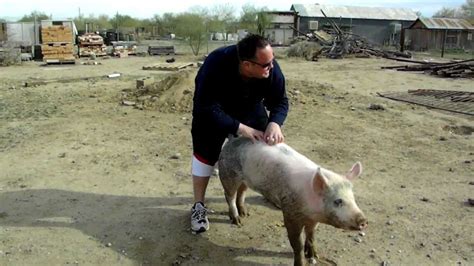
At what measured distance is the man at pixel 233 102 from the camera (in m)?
3.58

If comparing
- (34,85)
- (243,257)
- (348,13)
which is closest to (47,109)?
(34,85)

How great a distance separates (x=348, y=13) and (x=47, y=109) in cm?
4668

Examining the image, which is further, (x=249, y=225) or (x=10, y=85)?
(x=10, y=85)

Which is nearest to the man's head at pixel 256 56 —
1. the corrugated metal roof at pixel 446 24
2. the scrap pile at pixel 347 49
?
the scrap pile at pixel 347 49

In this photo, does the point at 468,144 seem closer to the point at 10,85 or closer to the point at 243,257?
the point at 243,257

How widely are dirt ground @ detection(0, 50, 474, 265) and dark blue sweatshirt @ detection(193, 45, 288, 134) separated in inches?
41.7

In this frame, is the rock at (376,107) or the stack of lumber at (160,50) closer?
the rock at (376,107)

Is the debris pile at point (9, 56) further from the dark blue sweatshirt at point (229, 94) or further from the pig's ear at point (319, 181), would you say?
the pig's ear at point (319, 181)

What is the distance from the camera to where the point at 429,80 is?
17.1 m

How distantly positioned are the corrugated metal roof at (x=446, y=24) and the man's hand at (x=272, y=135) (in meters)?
41.8

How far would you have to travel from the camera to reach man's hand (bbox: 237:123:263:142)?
3.74 m

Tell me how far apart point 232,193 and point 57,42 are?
24.0 meters

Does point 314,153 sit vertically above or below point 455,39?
below

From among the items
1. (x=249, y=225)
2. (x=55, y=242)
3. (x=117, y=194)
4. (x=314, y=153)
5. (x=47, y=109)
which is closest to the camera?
(x=55, y=242)
